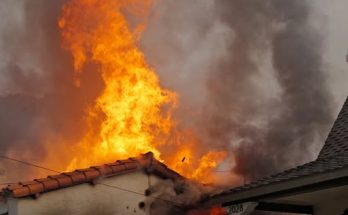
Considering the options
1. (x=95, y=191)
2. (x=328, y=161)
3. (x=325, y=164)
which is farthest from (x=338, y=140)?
(x=95, y=191)

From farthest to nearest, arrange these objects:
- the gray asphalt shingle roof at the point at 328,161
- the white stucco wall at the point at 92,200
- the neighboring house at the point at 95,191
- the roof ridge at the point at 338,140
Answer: the white stucco wall at the point at 92,200 → the neighboring house at the point at 95,191 → the roof ridge at the point at 338,140 → the gray asphalt shingle roof at the point at 328,161

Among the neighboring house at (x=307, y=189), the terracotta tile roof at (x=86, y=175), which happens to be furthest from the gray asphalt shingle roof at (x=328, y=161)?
the terracotta tile roof at (x=86, y=175)

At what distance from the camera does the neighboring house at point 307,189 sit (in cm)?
745

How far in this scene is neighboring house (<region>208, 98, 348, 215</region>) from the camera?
7449mm

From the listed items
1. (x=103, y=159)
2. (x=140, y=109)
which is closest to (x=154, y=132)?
(x=140, y=109)

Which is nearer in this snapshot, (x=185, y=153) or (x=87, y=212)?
(x=87, y=212)

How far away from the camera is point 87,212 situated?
35.4 feet

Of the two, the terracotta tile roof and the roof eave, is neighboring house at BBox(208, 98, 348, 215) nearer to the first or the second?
the roof eave

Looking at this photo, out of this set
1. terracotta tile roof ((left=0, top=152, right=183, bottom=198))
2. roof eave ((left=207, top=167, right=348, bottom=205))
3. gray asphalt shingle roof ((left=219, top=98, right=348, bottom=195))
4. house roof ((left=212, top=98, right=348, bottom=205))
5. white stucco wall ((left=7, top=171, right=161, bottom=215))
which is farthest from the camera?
white stucco wall ((left=7, top=171, right=161, bottom=215))

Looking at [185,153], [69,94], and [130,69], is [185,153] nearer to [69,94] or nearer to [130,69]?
[130,69]

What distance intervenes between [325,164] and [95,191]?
17.3 ft

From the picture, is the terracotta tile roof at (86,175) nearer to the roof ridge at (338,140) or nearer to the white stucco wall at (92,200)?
the white stucco wall at (92,200)

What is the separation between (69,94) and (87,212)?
916cm

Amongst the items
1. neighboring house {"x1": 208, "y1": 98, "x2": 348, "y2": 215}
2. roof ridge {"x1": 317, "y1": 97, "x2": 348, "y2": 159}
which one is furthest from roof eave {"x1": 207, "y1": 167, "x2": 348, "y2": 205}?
roof ridge {"x1": 317, "y1": 97, "x2": 348, "y2": 159}
